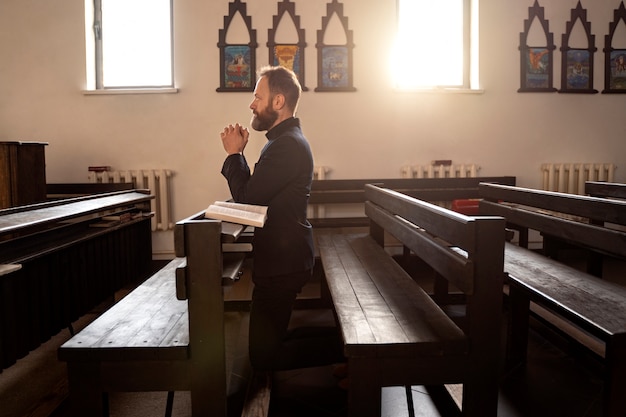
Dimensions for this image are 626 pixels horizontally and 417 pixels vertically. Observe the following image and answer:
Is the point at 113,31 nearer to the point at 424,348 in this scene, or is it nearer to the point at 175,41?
the point at 175,41

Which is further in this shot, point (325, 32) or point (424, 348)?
point (325, 32)

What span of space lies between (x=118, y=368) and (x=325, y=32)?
4543 mm

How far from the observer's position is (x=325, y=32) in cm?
564

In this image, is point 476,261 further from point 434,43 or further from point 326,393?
point 434,43

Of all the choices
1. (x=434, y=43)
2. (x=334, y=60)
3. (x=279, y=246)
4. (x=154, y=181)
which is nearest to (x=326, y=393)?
(x=279, y=246)

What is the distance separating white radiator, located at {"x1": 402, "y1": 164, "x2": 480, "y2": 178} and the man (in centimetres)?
359

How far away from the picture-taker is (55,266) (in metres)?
2.97

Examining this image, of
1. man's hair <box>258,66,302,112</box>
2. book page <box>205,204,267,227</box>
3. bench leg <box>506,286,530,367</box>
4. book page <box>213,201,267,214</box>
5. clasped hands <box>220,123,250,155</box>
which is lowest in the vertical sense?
bench leg <box>506,286,530,367</box>

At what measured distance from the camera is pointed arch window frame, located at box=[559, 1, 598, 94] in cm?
588

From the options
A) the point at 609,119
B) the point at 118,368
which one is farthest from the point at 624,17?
the point at 118,368

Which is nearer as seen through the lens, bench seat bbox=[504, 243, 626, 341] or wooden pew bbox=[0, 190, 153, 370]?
bench seat bbox=[504, 243, 626, 341]

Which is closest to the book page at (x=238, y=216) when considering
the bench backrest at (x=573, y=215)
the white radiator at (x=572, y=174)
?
the bench backrest at (x=573, y=215)

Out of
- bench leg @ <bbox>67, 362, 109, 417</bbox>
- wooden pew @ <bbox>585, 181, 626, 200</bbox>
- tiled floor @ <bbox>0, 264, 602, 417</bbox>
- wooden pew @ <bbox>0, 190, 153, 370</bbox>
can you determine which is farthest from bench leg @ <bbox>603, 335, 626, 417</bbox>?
wooden pew @ <bbox>0, 190, 153, 370</bbox>

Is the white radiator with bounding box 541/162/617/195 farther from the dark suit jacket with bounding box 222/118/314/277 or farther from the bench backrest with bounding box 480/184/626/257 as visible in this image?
the dark suit jacket with bounding box 222/118/314/277
